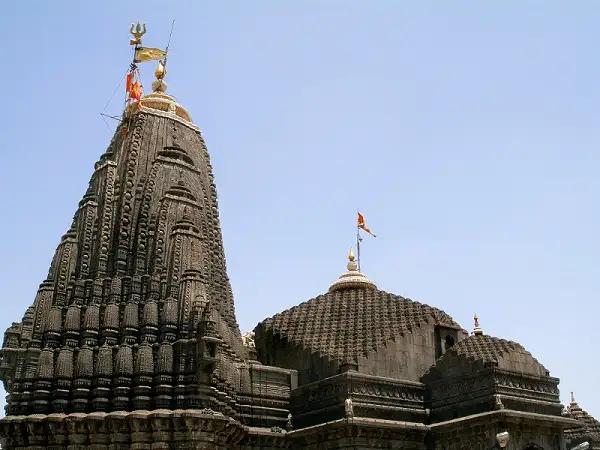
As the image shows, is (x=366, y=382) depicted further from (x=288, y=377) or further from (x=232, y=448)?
(x=232, y=448)

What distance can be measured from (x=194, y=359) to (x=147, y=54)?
1524 centimetres

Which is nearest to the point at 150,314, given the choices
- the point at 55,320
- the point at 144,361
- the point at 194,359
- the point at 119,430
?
the point at 144,361

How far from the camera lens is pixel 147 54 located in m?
34.8

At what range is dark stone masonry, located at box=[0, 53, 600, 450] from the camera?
Answer: 987 inches

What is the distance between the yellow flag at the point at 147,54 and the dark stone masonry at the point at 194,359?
279cm

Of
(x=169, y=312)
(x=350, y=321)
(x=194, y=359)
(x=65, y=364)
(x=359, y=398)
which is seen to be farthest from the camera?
(x=350, y=321)

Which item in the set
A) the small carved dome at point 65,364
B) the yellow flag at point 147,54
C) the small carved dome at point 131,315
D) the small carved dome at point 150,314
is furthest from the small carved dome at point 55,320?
the yellow flag at point 147,54

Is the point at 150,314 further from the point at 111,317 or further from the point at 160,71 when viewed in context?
the point at 160,71

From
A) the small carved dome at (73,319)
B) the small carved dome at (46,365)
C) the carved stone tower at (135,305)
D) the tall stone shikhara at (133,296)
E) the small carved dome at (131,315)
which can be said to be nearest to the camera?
the carved stone tower at (135,305)

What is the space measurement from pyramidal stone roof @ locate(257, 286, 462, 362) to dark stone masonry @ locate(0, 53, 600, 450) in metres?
0.08

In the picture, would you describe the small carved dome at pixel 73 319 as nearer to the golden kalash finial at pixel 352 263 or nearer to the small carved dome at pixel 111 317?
the small carved dome at pixel 111 317

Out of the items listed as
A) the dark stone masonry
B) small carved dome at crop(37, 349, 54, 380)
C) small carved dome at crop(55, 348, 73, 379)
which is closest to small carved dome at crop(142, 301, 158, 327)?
the dark stone masonry

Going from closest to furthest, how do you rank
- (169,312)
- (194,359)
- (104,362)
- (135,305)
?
(194,359) < (104,362) < (169,312) < (135,305)

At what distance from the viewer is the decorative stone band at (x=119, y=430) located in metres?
24.3
